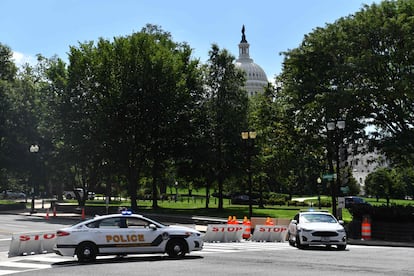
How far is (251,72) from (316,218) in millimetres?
153736

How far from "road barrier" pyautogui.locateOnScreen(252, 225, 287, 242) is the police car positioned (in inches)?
322

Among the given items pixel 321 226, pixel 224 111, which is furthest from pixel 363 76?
pixel 224 111

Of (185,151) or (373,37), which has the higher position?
(373,37)

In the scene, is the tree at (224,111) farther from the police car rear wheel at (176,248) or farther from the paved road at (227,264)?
the police car rear wheel at (176,248)

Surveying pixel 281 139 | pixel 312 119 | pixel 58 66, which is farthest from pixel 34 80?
pixel 312 119

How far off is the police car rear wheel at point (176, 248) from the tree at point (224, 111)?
28.1 m

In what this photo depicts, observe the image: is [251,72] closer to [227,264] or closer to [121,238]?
[121,238]

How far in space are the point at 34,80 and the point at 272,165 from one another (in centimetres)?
2945

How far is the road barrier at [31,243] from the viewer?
17.1 meters

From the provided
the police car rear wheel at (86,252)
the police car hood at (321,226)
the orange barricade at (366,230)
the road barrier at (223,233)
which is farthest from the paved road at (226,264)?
Answer: the orange barricade at (366,230)

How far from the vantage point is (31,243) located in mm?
17688

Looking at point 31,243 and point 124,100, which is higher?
Result: point 124,100

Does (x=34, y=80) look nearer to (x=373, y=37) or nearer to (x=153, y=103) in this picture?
(x=153, y=103)

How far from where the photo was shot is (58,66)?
45219 mm
